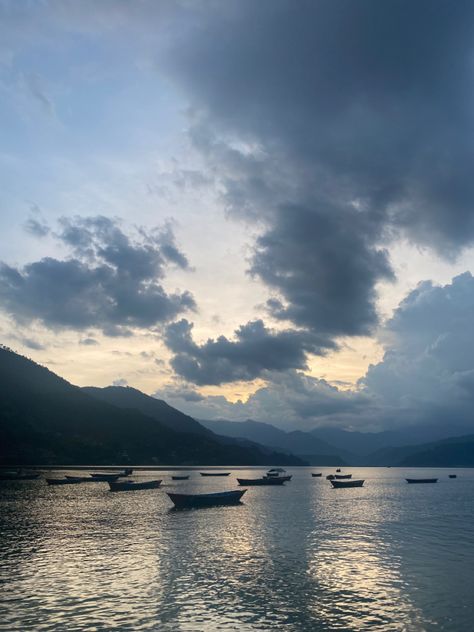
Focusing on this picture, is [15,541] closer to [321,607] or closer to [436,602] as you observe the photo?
[321,607]

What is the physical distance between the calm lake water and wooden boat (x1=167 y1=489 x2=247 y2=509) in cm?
1348

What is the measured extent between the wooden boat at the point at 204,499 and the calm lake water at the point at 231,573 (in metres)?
13.5

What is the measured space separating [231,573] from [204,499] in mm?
61746

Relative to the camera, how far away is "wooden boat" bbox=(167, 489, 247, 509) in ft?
325

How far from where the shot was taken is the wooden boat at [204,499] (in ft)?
325

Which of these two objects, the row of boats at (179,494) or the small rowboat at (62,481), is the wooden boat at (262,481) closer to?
the row of boats at (179,494)

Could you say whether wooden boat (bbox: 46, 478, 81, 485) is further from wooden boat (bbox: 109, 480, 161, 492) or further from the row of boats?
wooden boat (bbox: 109, 480, 161, 492)

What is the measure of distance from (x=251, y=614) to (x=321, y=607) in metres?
5.30

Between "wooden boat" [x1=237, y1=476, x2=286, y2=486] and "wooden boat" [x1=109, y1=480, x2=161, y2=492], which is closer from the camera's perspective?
"wooden boat" [x1=109, y1=480, x2=161, y2=492]

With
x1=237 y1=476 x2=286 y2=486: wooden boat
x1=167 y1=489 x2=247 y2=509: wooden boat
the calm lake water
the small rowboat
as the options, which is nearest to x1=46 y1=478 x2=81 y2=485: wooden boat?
the small rowboat

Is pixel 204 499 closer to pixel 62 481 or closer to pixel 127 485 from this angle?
pixel 127 485

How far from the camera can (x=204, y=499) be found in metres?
104

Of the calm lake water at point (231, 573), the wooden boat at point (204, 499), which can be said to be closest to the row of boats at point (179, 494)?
the wooden boat at point (204, 499)

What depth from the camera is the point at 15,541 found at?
5747cm
